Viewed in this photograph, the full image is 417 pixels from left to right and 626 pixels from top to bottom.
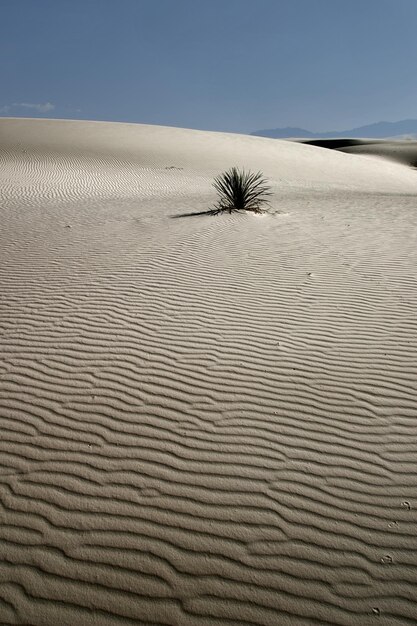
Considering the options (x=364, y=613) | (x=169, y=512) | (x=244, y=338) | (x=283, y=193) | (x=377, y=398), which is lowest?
(x=364, y=613)

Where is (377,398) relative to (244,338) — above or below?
below

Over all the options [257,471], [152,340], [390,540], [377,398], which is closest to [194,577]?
[257,471]

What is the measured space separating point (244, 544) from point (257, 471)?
0.55m

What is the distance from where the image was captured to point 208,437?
3238 millimetres

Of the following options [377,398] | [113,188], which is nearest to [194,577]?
[377,398]

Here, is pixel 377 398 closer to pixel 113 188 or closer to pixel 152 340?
pixel 152 340

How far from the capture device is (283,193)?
1673cm

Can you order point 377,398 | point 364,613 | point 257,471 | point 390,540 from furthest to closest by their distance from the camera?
point 377,398
point 257,471
point 390,540
point 364,613

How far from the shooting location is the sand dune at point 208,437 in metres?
2.27

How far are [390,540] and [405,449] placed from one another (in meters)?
0.83

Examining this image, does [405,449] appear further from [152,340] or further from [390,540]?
[152,340]

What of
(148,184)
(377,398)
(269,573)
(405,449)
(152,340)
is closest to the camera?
(269,573)

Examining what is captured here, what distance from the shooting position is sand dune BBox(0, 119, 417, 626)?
7.43ft

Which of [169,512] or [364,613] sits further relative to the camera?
[169,512]
